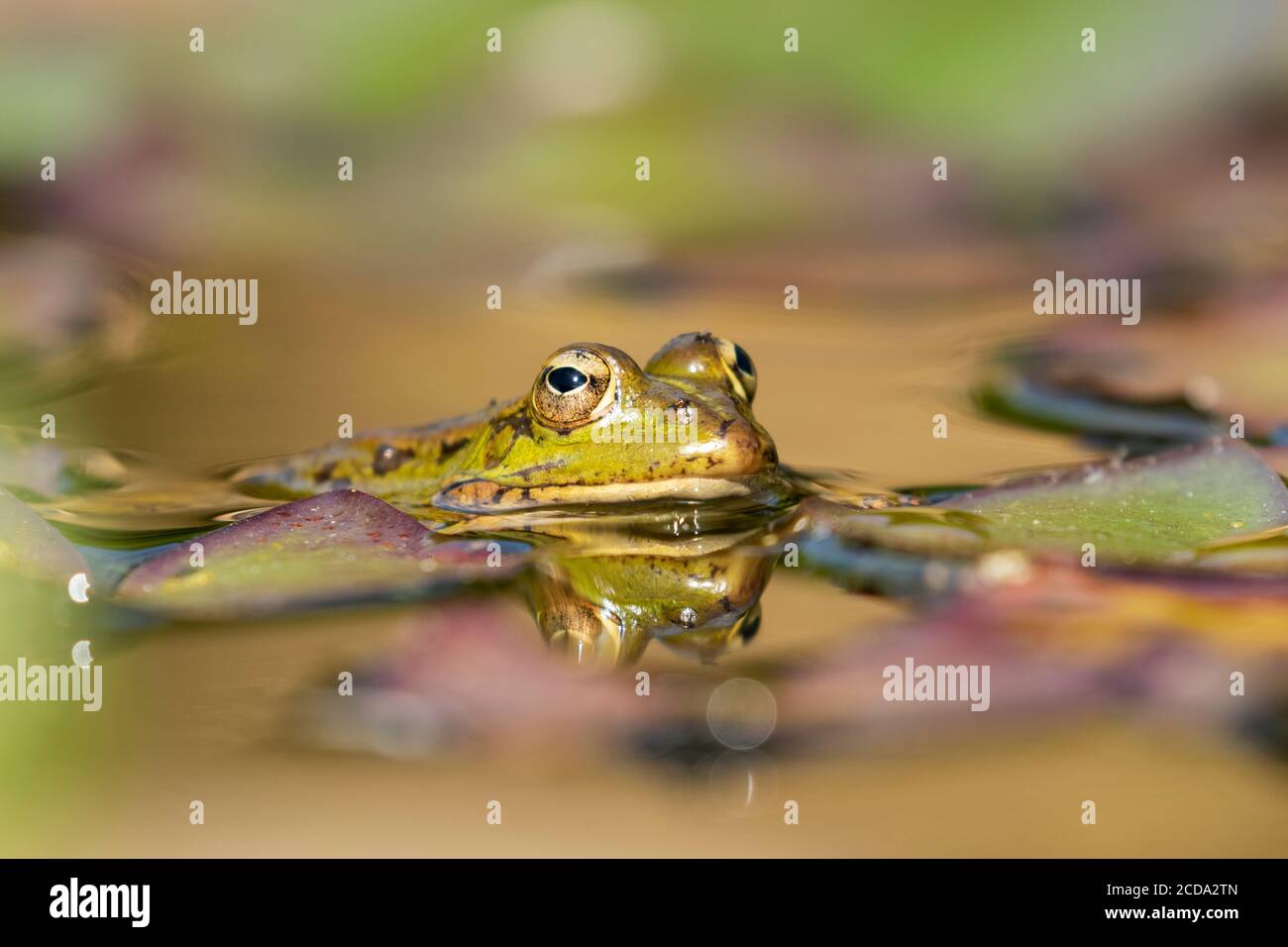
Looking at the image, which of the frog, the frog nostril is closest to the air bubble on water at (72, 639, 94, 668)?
the frog

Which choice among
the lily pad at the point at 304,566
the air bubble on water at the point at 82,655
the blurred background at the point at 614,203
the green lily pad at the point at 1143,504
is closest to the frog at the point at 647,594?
the blurred background at the point at 614,203

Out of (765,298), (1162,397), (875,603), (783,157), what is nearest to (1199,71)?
(783,157)

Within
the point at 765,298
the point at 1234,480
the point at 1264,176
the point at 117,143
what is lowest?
the point at 1234,480

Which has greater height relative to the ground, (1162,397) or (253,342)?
(253,342)

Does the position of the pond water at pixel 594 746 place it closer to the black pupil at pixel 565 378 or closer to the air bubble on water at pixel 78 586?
the air bubble on water at pixel 78 586
